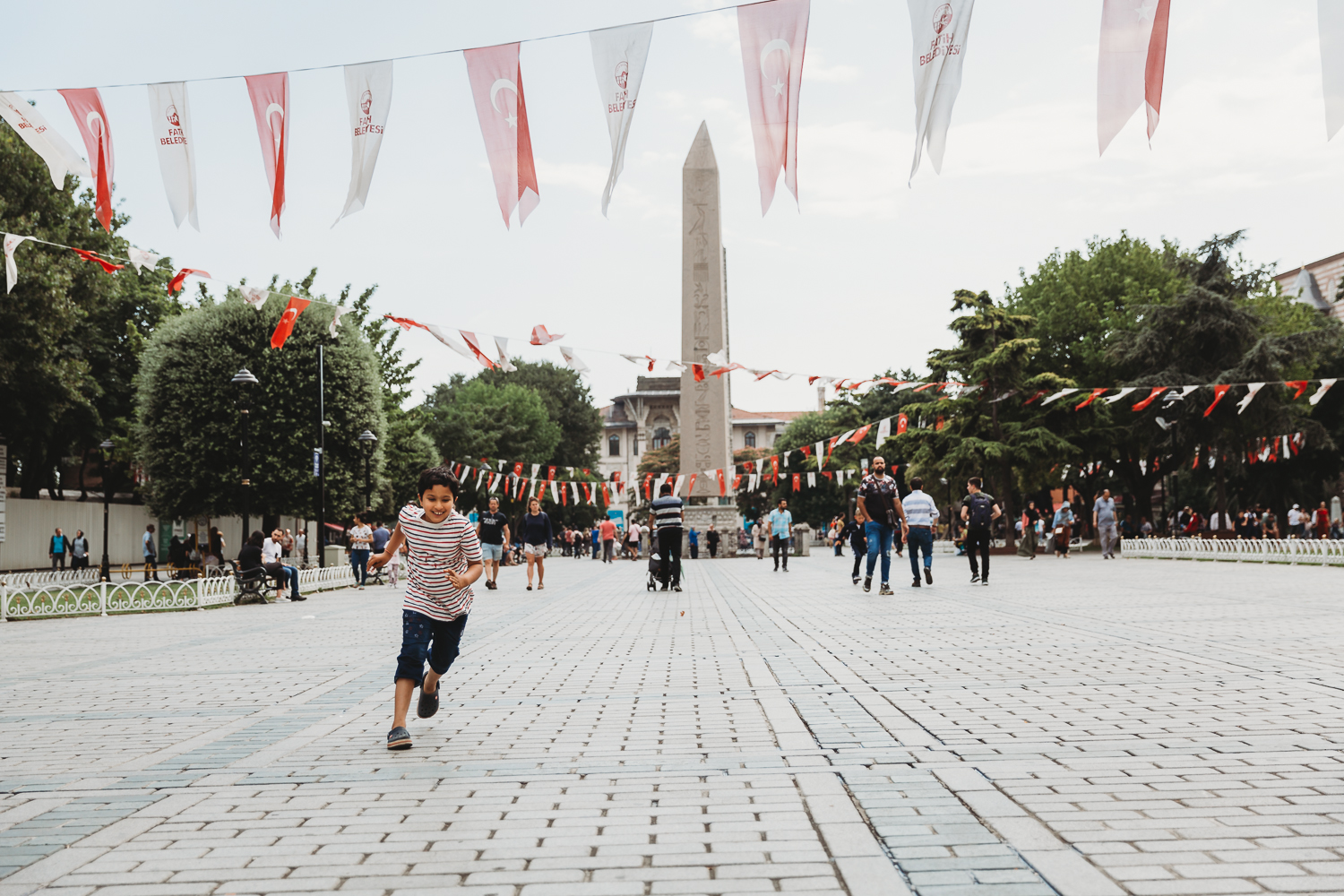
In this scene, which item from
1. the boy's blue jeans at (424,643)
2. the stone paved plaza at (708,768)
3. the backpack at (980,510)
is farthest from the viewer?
the backpack at (980,510)

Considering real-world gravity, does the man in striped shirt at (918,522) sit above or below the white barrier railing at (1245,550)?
above

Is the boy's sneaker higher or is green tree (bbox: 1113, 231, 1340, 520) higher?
green tree (bbox: 1113, 231, 1340, 520)

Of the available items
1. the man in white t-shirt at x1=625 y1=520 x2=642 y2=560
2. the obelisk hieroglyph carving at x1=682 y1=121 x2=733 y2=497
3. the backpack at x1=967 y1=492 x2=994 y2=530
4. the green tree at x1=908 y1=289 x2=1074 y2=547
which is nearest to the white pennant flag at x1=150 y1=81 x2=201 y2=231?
the backpack at x1=967 y1=492 x2=994 y2=530

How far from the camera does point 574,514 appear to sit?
226 feet

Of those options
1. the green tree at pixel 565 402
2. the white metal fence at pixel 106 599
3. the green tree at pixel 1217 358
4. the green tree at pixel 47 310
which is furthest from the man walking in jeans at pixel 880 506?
the green tree at pixel 565 402

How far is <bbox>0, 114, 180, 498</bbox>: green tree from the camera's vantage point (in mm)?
23984

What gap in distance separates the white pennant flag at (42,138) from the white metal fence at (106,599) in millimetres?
6818

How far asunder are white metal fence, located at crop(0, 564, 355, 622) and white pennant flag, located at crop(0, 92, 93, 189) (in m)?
6.82

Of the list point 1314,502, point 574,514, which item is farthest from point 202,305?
point 1314,502

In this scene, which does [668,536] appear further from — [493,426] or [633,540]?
[493,426]

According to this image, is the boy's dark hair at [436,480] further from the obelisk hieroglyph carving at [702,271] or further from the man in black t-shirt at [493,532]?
the obelisk hieroglyph carving at [702,271]

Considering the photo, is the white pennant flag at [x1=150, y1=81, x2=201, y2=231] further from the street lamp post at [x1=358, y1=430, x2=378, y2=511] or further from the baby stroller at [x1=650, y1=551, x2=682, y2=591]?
the street lamp post at [x1=358, y1=430, x2=378, y2=511]

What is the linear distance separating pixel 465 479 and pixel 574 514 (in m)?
18.6

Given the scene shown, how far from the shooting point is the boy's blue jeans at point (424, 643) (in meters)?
5.46
